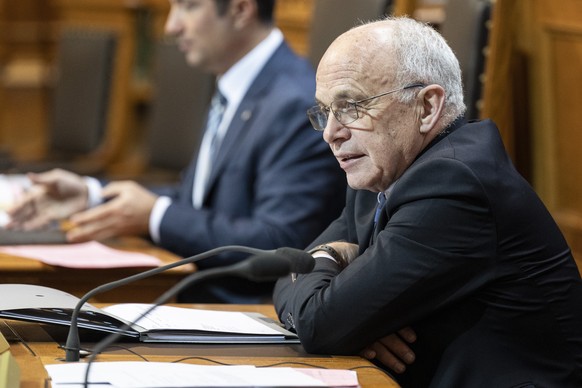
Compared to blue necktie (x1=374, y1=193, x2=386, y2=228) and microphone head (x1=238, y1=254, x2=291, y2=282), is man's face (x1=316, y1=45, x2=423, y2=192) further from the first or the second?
microphone head (x1=238, y1=254, x2=291, y2=282)

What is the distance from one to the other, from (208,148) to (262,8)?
512 mm

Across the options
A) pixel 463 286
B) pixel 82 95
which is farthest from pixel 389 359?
pixel 82 95

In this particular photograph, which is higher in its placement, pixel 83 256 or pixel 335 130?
pixel 335 130

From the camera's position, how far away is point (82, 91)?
17.9 ft

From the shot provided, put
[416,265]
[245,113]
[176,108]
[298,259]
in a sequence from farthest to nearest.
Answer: [176,108] → [245,113] → [416,265] → [298,259]

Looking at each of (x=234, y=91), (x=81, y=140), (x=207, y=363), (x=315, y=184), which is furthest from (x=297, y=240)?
(x=81, y=140)

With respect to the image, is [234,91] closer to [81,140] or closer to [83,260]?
[83,260]

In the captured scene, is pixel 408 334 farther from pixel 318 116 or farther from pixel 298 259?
pixel 318 116

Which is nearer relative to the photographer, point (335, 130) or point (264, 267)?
point (264, 267)

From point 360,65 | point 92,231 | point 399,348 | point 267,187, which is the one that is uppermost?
point 360,65

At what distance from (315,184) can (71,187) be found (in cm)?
86

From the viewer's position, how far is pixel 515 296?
1962mm

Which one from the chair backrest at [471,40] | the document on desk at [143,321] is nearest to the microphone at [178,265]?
the document on desk at [143,321]

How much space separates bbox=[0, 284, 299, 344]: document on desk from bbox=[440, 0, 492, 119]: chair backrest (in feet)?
3.87
